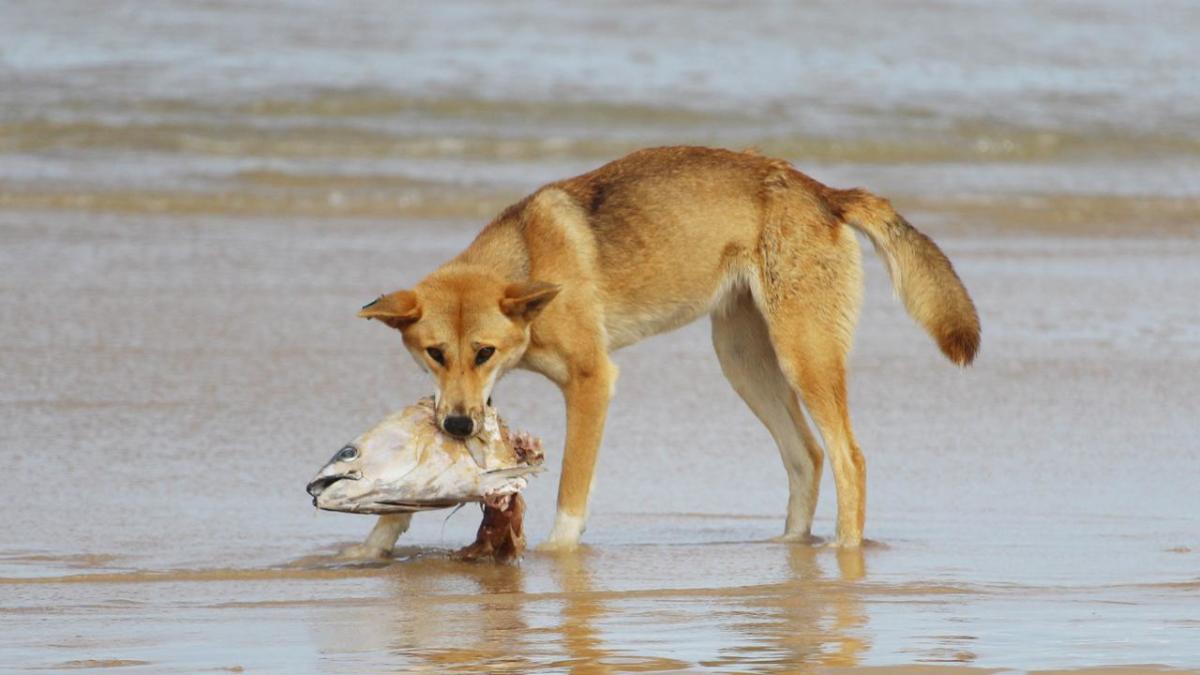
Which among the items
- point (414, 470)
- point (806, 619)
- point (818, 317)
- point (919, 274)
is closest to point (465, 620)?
point (414, 470)

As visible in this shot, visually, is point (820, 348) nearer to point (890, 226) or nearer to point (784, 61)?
point (890, 226)

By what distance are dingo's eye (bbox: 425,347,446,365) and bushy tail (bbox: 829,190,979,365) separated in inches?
75.1

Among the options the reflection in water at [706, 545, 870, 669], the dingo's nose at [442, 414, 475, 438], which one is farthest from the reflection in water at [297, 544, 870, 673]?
the dingo's nose at [442, 414, 475, 438]

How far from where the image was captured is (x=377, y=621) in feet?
17.2

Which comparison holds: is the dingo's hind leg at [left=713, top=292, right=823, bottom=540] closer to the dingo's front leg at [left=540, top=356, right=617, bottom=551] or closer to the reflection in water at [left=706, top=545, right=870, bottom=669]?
the dingo's front leg at [left=540, top=356, right=617, bottom=551]

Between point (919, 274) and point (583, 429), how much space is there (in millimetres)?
1515

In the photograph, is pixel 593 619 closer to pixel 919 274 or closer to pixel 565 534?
pixel 565 534

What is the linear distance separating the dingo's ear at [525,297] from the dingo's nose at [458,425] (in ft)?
1.79

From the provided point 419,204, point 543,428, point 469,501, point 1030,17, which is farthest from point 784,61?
point 469,501

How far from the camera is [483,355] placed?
623 cm

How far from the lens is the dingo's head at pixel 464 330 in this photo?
6.05m

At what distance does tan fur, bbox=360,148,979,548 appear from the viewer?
22.2 ft

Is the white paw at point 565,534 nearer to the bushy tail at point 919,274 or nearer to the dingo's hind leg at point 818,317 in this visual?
the dingo's hind leg at point 818,317

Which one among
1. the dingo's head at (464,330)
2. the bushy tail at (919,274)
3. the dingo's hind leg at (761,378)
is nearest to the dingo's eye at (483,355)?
the dingo's head at (464,330)
